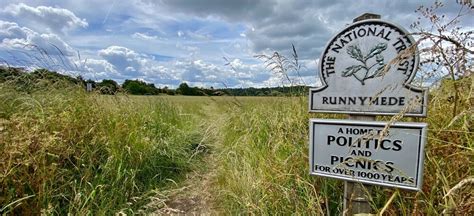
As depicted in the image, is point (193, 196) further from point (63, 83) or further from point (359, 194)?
point (63, 83)

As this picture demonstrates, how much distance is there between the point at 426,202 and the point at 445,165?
292 millimetres

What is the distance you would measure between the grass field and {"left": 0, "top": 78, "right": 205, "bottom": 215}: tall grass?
10 millimetres

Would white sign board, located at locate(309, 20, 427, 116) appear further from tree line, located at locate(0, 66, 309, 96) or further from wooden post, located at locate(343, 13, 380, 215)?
tree line, located at locate(0, 66, 309, 96)

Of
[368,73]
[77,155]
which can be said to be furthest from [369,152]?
[77,155]

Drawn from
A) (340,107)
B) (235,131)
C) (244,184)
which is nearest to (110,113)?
(235,131)

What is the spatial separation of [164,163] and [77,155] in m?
1.26

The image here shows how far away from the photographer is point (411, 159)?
171 centimetres

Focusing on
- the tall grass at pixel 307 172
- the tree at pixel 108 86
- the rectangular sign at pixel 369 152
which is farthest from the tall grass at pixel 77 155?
the rectangular sign at pixel 369 152

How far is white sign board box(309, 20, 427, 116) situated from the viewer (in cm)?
172

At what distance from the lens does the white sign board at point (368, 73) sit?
172 centimetres

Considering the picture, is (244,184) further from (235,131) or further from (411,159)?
(235,131)

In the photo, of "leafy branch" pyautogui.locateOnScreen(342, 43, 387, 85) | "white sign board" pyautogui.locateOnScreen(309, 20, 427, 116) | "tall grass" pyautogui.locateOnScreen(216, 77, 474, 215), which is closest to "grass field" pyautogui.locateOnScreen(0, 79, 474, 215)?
"tall grass" pyautogui.locateOnScreen(216, 77, 474, 215)

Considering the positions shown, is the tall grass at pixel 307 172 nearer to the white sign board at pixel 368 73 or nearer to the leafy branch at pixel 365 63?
the white sign board at pixel 368 73

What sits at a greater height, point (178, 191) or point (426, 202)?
point (426, 202)
